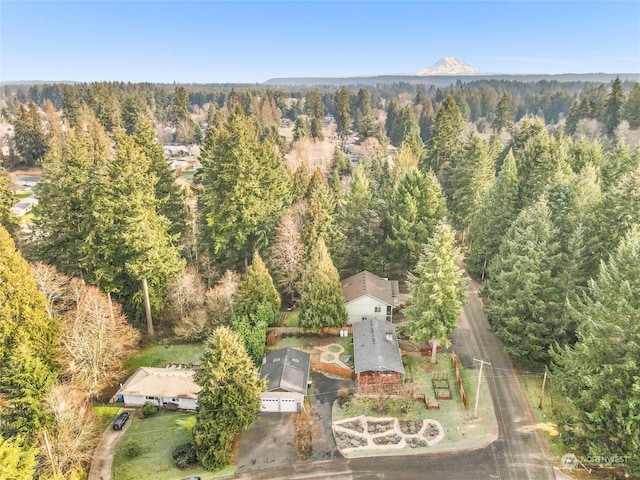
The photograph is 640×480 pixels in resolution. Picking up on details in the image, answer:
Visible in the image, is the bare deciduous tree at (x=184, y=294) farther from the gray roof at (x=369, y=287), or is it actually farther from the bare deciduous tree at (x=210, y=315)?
the gray roof at (x=369, y=287)

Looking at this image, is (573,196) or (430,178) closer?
(573,196)

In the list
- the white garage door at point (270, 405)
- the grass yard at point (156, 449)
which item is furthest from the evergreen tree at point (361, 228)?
the grass yard at point (156, 449)

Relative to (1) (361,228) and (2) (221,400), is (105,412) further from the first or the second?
(1) (361,228)

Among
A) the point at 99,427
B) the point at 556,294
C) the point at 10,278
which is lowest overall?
the point at 99,427

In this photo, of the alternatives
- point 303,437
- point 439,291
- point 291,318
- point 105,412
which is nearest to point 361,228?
point 291,318

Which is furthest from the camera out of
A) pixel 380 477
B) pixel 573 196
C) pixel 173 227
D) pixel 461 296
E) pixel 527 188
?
pixel 527 188

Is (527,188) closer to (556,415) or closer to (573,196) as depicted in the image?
(573,196)

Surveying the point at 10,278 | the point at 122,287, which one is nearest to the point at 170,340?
the point at 122,287
